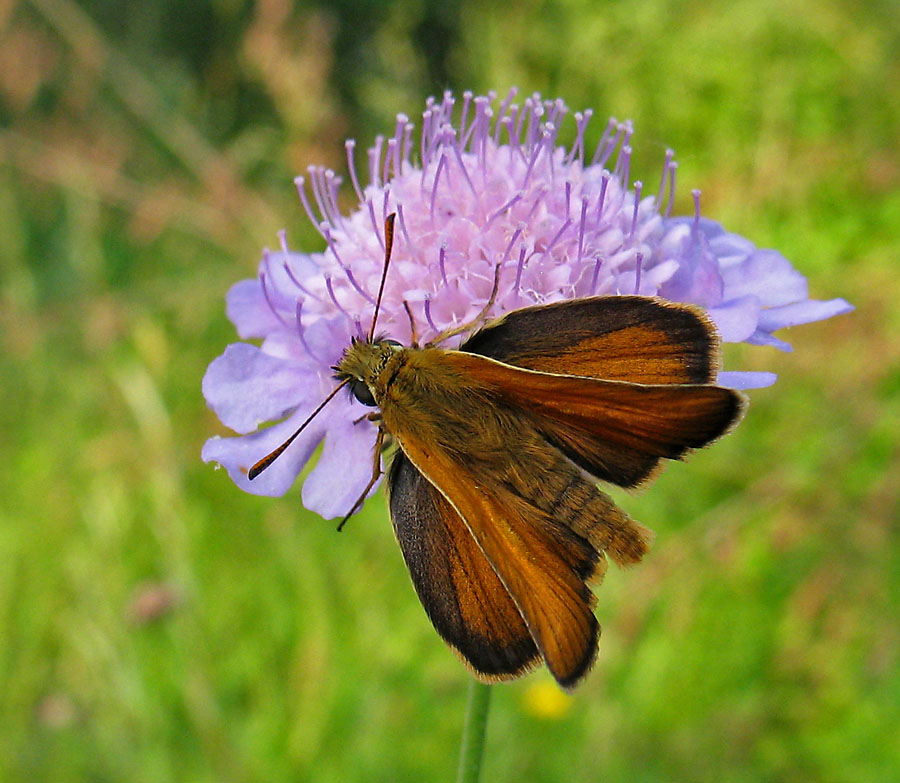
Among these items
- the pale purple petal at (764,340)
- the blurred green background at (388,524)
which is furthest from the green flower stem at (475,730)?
the blurred green background at (388,524)

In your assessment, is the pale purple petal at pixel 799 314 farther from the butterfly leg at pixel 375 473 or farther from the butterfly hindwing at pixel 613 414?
the butterfly leg at pixel 375 473

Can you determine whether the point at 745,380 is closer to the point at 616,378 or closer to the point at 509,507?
the point at 616,378

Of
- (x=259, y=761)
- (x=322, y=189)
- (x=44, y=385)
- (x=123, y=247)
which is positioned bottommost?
(x=259, y=761)

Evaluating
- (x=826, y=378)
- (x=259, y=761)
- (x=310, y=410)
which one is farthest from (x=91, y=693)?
(x=826, y=378)

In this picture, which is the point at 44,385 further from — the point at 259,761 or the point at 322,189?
the point at 322,189

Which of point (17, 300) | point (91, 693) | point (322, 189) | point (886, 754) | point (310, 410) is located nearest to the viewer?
point (310, 410)

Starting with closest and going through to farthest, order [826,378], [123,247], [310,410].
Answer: [310,410] < [826,378] < [123,247]
